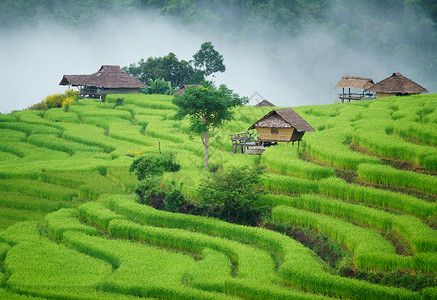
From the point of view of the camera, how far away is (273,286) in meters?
15.6

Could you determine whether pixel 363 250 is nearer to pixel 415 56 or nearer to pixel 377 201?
pixel 377 201

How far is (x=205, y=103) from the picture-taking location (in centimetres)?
2748

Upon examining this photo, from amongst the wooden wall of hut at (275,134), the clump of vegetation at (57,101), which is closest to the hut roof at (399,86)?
the wooden wall of hut at (275,134)

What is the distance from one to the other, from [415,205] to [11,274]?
1417 cm

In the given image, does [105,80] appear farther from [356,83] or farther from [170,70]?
[356,83]

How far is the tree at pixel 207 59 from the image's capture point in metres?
67.0

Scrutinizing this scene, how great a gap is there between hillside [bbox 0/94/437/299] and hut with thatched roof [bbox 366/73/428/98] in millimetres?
11602

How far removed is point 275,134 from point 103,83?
30.0m

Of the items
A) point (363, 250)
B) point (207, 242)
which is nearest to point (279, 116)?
point (207, 242)

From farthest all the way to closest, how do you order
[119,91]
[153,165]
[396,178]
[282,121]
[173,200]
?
[119,91], [282,121], [153,165], [173,200], [396,178]

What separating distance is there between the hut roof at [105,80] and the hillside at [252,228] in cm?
2245

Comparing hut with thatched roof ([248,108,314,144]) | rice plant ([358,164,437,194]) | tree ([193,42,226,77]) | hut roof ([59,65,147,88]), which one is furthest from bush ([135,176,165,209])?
tree ([193,42,226,77])

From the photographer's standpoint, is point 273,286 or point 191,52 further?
point 191,52

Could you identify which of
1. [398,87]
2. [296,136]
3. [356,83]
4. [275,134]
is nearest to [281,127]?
[275,134]
